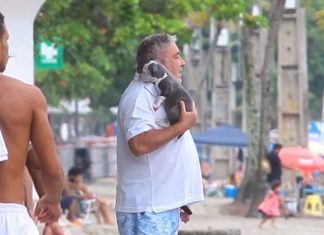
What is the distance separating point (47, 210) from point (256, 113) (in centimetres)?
2029

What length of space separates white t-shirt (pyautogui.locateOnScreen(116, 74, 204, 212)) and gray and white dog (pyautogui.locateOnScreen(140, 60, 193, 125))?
0.19 ft

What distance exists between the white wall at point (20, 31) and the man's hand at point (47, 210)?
6.52m

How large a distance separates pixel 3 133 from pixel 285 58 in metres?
23.3

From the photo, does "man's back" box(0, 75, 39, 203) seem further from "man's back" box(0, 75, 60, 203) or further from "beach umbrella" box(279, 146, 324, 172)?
"beach umbrella" box(279, 146, 324, 172)

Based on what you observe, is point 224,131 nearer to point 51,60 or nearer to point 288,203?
point 288,203

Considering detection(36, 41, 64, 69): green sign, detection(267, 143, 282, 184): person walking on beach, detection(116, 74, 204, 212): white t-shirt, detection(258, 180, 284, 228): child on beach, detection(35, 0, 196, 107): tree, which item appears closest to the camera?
detection(116, 74, 204, 212): white t-shirt

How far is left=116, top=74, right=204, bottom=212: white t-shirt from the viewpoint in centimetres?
597

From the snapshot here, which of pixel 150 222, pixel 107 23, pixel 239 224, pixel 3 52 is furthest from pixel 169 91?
pixel 239 224

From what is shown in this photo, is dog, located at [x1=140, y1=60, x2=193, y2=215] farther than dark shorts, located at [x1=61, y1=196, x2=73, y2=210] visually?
No

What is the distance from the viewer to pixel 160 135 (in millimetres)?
5848

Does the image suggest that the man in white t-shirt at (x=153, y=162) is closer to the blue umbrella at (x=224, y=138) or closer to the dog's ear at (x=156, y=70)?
the dog's ear at (x=156, y=70)

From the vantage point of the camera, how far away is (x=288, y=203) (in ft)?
82.1

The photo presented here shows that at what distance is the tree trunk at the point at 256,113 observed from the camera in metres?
24.3

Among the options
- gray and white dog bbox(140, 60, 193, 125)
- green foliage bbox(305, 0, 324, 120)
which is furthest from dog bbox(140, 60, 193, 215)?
green foliage bbox(305, 0, 324, 120)
